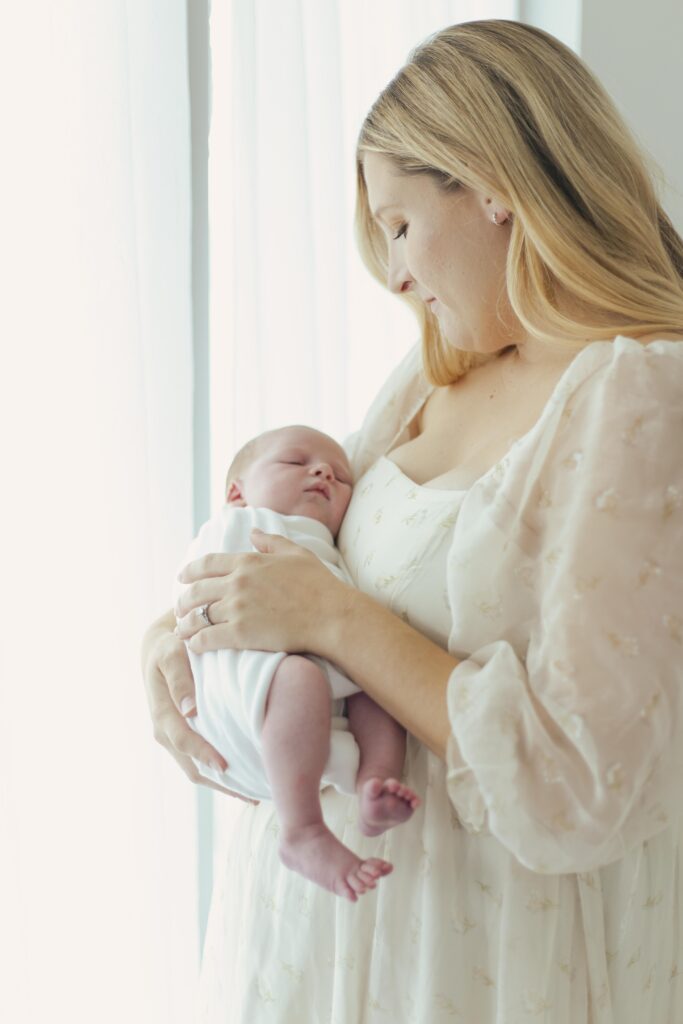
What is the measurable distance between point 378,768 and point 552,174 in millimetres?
740

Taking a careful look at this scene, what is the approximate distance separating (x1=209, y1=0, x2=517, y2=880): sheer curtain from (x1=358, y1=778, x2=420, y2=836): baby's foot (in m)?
0.79

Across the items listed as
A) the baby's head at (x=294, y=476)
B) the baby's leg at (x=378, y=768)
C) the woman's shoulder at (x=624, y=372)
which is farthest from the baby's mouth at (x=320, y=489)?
the woman's shoulder at (x=624, y=372)

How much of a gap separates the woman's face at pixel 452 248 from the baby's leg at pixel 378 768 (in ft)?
1.71

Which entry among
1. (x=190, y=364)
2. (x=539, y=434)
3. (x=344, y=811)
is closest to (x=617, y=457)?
(x=539, y=434)

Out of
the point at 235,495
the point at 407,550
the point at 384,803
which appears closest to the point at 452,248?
the point at 407,550

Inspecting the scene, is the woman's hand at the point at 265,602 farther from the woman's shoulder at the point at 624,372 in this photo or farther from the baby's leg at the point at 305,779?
the woman's shoulder at the point at 624,372

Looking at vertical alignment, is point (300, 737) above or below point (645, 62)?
below

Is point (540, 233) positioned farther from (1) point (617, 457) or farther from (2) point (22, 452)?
(2) point (22, 452)

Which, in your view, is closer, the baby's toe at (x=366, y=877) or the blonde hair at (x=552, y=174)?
the baby's toe at (x=366, y=877)

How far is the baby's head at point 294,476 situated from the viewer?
1537 millimetres

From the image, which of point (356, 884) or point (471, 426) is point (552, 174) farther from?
point (356, 884)

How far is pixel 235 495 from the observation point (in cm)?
161

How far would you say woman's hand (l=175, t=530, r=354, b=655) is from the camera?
124 centimetres

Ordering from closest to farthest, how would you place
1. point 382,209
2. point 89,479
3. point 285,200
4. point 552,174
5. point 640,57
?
point 552,174, point 382,209, point 89,479, point 285,200, point 640,57
